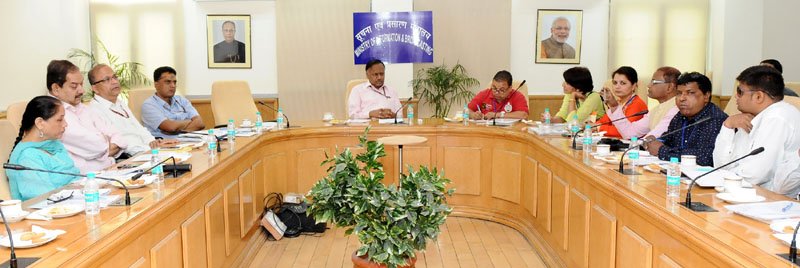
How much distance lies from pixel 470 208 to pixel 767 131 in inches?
109

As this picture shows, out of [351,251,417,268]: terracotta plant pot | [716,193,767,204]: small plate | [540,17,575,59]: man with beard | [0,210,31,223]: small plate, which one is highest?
[540,17,575,59]: man with beard

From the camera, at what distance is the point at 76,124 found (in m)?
3.75

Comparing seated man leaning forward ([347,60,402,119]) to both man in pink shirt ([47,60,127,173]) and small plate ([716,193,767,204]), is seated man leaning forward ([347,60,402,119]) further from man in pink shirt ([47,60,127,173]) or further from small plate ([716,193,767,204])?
small plate ([716,193,767,204])

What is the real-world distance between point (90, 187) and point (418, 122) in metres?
3.44

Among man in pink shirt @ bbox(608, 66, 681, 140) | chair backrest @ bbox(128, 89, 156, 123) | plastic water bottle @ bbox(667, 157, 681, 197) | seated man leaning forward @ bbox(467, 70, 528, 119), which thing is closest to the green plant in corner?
chair backrest @ bbox(128, 89, 156, 123)

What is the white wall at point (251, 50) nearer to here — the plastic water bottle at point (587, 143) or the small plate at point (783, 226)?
the plastic water bottle at point (587, 143)

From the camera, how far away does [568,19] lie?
8.32 metres

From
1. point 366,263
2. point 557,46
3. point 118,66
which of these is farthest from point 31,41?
point 557,46

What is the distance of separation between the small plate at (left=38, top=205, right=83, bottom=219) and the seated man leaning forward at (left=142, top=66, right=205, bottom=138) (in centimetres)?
275

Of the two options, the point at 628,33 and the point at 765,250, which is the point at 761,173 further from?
the point at 628,33

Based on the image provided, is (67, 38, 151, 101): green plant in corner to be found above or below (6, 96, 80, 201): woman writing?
above

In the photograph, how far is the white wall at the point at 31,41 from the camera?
5980mm

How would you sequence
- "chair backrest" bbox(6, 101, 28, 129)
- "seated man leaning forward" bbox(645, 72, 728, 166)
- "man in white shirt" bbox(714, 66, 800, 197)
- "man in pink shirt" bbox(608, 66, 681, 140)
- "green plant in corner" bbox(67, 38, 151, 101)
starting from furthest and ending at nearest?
"green plant in corner" bbox(67, 38, 151, 101), "man in pink shirt" bbox(608, 66, 681, 140), "chair backrest" bbox(6, 101, 28, 129), "seated man leaning forward" bbox(645, 72, 728, 166), "man in white shirt" bbox(714, 66, 800, 197)

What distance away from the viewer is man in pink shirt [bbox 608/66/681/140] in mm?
4137
